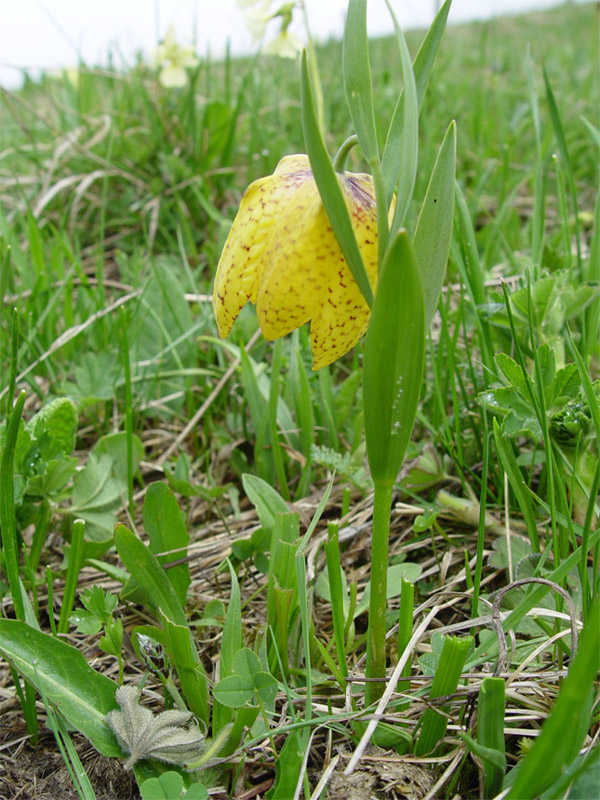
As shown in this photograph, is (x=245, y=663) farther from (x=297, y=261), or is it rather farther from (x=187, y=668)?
(x=297, y=261)

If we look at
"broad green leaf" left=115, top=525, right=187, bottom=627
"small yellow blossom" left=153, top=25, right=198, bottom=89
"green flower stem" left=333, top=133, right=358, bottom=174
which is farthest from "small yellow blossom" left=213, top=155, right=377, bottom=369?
"small yellow blossom" left=153, top=25, right=198, bottom=89

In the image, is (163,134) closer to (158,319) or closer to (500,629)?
(158,319)

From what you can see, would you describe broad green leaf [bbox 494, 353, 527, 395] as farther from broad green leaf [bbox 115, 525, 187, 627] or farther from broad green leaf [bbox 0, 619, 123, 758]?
broad green leaf [bbox 0, 619, 123, 758]

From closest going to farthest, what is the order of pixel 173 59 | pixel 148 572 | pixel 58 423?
pixel 148 572 → pixel 58 423 → pixel 173 59

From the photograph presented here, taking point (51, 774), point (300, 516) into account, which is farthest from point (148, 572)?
point (300, 516)

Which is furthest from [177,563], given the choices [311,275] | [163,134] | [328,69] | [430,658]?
[328,69]

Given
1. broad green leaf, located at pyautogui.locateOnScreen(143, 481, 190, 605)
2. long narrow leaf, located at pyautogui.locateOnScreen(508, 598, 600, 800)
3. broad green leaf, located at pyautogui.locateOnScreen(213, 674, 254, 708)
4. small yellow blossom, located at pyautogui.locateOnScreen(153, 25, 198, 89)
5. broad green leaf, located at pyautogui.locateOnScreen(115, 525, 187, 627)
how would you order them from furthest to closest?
small yellow blossom, located at pyautogui.locateOnScreen(153, 25, 198, 89), broad green leaf, located at pyautogui.locateOnScreen(143, 481, 190, 605), broad green leaf, located at pyautogui.locateOnScreen(115, 525, 187, 627), broad green leaf, located at pyautogui.locateOnScreen(213, 674, 254, 708), long narrow leaf, located at pyautogui.locateOnScreen(508, 598, 600, 800)
